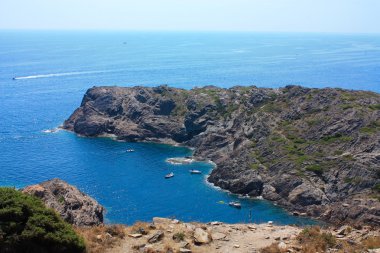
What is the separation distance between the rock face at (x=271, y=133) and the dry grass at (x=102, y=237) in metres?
59.2

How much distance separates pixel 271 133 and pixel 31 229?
11333 cm

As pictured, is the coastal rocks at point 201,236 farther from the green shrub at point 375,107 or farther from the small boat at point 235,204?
the green shrub at point 375,107

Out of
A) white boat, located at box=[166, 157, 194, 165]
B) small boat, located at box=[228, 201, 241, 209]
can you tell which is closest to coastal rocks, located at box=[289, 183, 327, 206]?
small boat, located at box=[228, 201, 241, 209]

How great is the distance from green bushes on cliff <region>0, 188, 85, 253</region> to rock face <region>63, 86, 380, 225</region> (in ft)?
211

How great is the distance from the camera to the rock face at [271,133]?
101m

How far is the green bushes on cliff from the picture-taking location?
23188 millimetres

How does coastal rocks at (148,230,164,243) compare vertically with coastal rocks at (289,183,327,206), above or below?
above

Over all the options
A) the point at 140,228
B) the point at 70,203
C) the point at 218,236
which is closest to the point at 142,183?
the point at 70,203

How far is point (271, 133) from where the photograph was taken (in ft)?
432

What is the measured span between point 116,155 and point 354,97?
78868mm

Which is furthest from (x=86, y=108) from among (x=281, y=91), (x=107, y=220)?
(x=107, y=220)

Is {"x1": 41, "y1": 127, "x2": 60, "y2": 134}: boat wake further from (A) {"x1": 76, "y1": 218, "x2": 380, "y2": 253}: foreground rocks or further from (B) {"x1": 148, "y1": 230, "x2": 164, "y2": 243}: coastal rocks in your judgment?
(B) {"x1": 148, "y1": 230, "x2": 164, "y2": 243}: coastal rocks

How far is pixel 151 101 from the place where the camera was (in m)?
172

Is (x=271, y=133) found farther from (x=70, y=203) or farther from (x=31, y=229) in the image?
(x=31, y=229)
